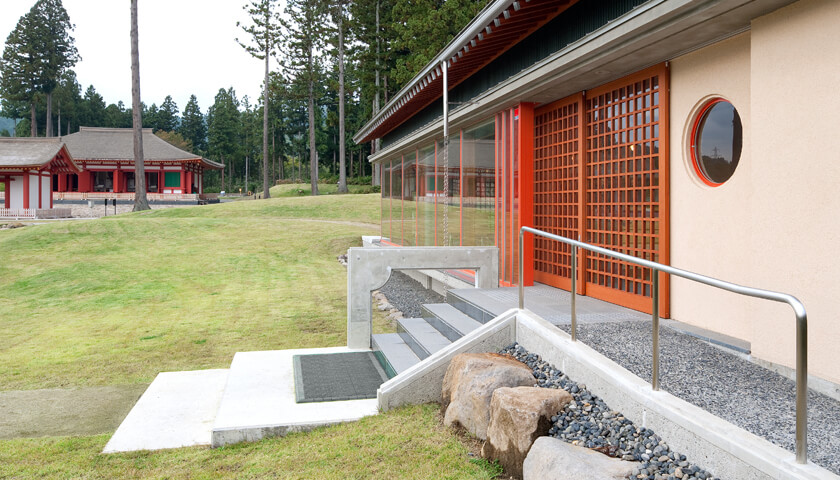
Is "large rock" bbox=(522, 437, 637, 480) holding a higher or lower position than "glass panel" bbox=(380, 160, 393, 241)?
lower

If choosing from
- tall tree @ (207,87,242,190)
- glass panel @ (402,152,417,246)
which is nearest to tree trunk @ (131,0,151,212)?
glass panel @ (402,152,417,246)

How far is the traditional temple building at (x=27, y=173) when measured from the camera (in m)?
31.4

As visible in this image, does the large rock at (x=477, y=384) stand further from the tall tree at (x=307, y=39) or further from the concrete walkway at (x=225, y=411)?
the tall tree at (x=307, y=39)

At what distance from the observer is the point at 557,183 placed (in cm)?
739

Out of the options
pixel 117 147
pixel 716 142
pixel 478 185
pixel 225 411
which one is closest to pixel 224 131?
pixel 117 147

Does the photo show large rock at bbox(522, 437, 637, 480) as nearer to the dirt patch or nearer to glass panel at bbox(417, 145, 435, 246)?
the dirt patch

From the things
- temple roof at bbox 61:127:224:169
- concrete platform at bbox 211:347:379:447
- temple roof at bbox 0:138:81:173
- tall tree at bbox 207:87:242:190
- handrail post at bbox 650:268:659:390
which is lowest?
concrete platform at bbox 211:347:379:447

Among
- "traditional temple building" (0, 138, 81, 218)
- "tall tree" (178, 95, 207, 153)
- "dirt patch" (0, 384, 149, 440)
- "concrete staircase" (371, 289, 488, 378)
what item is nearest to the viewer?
"dirt patch" (0, 384, 149, 440)

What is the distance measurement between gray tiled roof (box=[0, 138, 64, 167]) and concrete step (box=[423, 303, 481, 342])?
32982 mm

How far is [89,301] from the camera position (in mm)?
12328

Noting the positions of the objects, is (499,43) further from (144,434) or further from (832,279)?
(144,434)

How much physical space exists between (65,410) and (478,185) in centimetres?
622

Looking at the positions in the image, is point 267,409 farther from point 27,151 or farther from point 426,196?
point 27,151

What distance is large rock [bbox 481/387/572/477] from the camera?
3.54 metres
